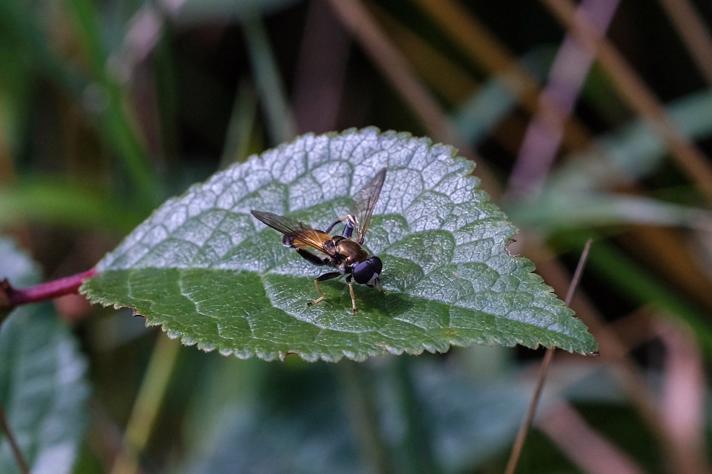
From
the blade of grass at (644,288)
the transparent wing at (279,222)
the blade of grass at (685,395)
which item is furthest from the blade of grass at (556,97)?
the transparent wing at (279,222)

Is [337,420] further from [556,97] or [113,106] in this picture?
[556,97]

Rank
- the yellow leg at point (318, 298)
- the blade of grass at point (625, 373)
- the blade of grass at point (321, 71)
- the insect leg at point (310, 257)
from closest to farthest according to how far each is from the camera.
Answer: the yellow leg at point (318, 298) → the insect leg at point (310, 257) → the blade of grass at point (625, 373) → the blade of grass at point (321, 71)

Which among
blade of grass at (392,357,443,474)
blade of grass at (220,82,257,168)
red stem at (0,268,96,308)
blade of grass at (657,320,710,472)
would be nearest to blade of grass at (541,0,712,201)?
blade of grass at (657,320,710,472)

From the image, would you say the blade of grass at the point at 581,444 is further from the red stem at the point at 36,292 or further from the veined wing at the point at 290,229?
the red stem at the point at 36,292

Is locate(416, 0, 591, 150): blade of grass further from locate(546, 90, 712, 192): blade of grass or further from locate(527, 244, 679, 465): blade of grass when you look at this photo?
locate(527, 244, 679, 465): blade of grass

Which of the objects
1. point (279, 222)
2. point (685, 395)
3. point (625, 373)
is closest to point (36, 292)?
point (279, 222)

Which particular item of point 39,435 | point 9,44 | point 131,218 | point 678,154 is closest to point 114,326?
point 131,218

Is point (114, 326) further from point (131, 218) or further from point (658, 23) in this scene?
point (658, 23)
